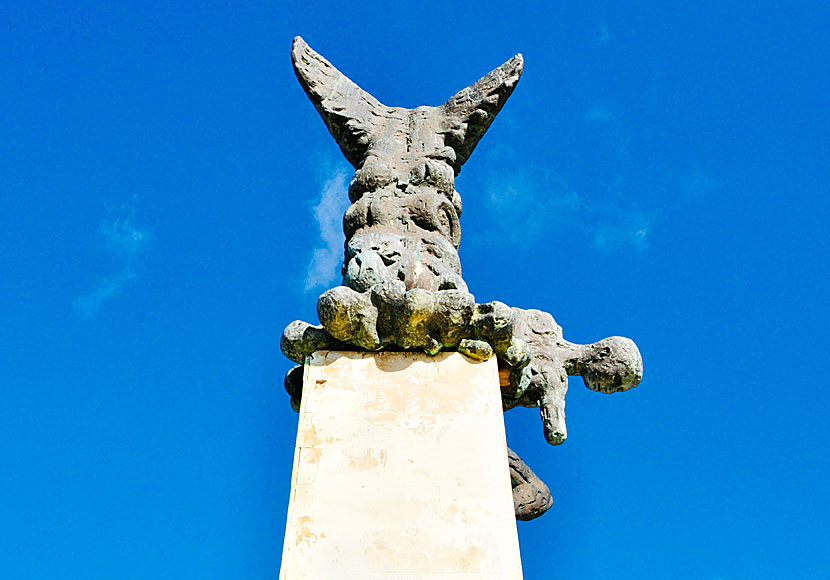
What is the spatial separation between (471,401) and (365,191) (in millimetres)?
1936

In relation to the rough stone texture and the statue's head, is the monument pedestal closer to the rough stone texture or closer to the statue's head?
the statue's head

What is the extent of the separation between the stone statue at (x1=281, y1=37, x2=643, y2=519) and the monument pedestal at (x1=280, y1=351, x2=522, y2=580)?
0.19 metres

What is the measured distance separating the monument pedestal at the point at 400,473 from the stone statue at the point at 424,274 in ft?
0.63

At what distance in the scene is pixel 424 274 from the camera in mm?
4508

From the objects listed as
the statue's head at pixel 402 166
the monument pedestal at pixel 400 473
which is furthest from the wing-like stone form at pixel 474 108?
the monument pedestal at pixel 400 473

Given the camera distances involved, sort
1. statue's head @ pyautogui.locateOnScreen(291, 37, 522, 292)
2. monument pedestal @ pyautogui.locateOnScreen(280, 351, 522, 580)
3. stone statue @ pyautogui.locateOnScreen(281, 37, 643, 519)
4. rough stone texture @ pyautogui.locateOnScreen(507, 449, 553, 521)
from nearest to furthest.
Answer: monument pedestal @ pyautogui.locateOnScreen(280, 351, 522, 580) → stone statue @ pyautogui.locateOnScreen(281, 37, 643, 519) → statue's head @ pyautogui.locateOnScreen(291, 37, 522, 292) → rough stone texture @ pyautogui.locateOnScreen(507, 449, 553, 521)

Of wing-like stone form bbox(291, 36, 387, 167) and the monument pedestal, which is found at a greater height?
wing-like stone form bbox(291, 36, 387, 167)

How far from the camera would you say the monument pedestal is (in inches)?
139

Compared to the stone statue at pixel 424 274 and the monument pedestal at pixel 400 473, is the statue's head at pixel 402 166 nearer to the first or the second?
the stone statue at pixel 424 274

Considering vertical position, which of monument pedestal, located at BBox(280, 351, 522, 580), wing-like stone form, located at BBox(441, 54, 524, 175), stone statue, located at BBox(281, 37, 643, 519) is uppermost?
wing-like stone form, located at BBox(441, 54, 524, 175)

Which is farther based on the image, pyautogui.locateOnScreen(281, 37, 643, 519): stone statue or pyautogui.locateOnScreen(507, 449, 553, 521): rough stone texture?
pyautogui.locateOnScreen(507, 449, 553, 521): rough stone texture

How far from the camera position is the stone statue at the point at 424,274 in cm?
411

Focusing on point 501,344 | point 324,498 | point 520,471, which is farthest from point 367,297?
point 520,471

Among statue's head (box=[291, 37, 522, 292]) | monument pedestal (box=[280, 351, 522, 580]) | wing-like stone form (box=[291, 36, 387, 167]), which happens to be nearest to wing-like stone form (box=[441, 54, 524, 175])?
statue's head (box=[291, 37, 522, 292])
